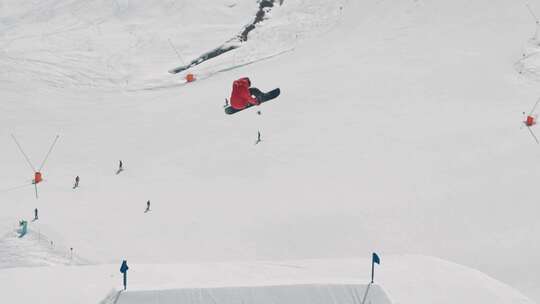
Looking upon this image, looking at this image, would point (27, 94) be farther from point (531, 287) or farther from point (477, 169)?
point (531, 287)

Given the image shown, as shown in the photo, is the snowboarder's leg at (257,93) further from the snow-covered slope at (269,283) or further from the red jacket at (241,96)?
the snow-covered slope at (269,283)

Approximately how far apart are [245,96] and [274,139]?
283cm

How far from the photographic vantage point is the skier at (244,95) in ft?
86.2

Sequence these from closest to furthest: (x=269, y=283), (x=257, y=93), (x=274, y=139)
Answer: (x=269, y=283), (x=274, y=139), (x=257, y=93)

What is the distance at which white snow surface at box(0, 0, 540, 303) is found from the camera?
1900cm

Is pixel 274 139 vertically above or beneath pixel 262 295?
above

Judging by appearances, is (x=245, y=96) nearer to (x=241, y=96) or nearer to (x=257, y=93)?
(x=241, y=96)

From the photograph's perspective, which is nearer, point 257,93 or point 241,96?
point 241,96

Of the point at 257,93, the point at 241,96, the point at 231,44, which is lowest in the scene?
the point at 241,96

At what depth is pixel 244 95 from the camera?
88.5ft

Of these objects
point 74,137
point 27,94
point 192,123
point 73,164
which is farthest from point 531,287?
point 27,94

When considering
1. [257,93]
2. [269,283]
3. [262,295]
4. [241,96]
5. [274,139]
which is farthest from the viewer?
[257,93]

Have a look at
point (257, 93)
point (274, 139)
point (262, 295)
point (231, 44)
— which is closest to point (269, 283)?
point (262, 295)

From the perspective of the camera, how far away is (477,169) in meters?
22.5
